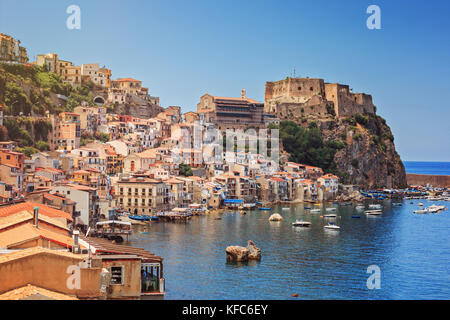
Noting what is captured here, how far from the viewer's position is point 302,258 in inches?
1265

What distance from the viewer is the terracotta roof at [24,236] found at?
48.7 feet

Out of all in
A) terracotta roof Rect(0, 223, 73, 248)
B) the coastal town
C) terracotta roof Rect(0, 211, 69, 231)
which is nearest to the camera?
terracotta roof Rect(0, 223, 73, 248)

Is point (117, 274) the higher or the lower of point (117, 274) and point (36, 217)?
the lower

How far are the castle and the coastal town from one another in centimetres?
21

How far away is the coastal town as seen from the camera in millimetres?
16078

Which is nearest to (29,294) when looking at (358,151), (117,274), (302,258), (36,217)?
(117,274)

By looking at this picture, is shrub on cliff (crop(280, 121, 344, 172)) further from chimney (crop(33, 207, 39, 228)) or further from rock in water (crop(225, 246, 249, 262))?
chimney (crop(33, 207, 39, 228))

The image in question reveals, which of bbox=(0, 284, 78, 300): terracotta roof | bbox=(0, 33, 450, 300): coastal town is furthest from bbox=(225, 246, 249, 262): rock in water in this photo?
bbox=(0, 284, 78, 300): terracotta roof

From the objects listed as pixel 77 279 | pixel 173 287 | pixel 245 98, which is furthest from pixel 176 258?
pixel 245 98

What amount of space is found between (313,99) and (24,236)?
87.5 meters

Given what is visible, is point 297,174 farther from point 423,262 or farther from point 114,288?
point 114,288

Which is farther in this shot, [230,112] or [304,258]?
[230,112]

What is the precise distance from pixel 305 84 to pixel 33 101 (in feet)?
180

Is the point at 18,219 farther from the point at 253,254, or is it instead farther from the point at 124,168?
the point at 124,168
